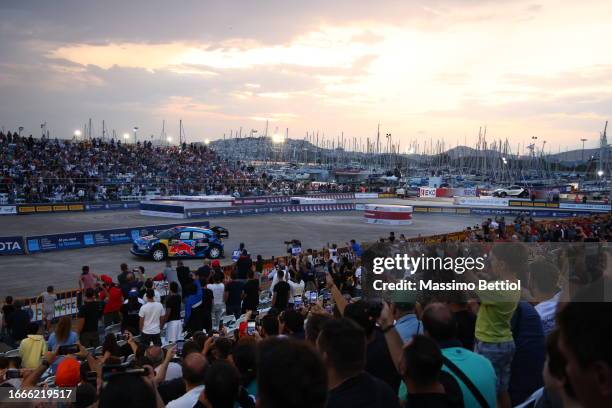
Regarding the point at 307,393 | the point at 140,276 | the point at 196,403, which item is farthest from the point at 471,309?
the point at 140,276

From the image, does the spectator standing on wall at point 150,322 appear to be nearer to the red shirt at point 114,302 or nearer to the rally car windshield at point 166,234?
the red shirt at point 114,302

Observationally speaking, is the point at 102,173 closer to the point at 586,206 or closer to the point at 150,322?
the point at 150,322

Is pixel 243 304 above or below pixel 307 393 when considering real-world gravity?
below

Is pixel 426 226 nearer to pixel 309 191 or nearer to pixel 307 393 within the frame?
pixel 309 191

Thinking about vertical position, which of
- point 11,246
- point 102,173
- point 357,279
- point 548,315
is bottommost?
point 11,246

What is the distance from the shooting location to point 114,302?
1177cm

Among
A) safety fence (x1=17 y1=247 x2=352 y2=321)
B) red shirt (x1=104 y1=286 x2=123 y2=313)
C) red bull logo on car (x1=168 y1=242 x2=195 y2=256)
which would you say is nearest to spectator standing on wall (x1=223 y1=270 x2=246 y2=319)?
red shirt (x1=104 y1=286 x2=123 y2=313)

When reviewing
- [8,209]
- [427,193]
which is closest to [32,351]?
[8,209]

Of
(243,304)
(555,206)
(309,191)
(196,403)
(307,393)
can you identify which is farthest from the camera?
(309,191)

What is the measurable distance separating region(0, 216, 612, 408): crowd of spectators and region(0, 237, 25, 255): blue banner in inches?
637

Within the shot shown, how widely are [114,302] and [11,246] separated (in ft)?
52.6

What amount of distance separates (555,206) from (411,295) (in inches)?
2021

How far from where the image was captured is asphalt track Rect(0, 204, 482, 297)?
20.4m

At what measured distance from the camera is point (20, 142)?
53.6 m
